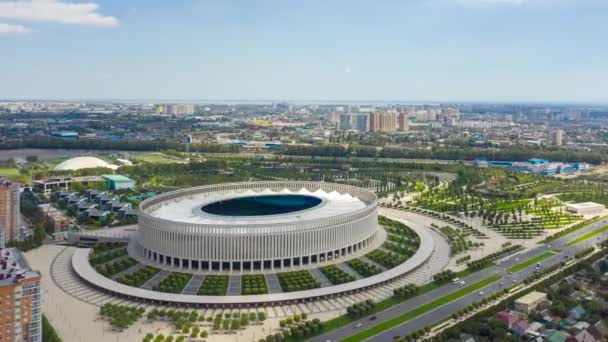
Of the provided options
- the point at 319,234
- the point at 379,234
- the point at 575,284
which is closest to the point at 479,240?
the point at 379,234

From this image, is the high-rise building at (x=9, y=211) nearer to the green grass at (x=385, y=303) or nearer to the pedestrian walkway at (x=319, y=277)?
the pedestrian walkway at (x=319, y=277)

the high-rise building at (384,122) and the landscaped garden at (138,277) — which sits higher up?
the high-rise building at (384,122)

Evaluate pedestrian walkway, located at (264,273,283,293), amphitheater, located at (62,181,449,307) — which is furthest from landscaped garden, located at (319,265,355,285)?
pedestrian walkway, located at (264,273,283,293)

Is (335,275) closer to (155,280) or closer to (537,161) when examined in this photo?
(155,280)

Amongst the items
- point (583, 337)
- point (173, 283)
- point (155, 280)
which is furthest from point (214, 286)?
point (583, 337)

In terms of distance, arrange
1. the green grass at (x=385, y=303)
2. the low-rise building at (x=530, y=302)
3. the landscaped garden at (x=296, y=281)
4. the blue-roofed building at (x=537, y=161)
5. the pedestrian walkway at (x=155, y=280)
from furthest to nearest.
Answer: the blue-roofed building at (x=537, y=161)
the pedestrian walkway at (x=155, y=280)
the landscaped garden at (x=296, y=281)
the low-rise building at (x=530, y=302)
the green grass at (x=385, y=303)

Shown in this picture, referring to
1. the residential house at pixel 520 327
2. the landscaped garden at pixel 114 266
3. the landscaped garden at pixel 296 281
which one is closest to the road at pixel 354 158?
the landscaped garden at pixel 296 281

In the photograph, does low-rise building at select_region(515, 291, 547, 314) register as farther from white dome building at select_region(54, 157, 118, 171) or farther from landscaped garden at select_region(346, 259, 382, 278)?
white dome building at select_region(54, 157, 118, 171)
